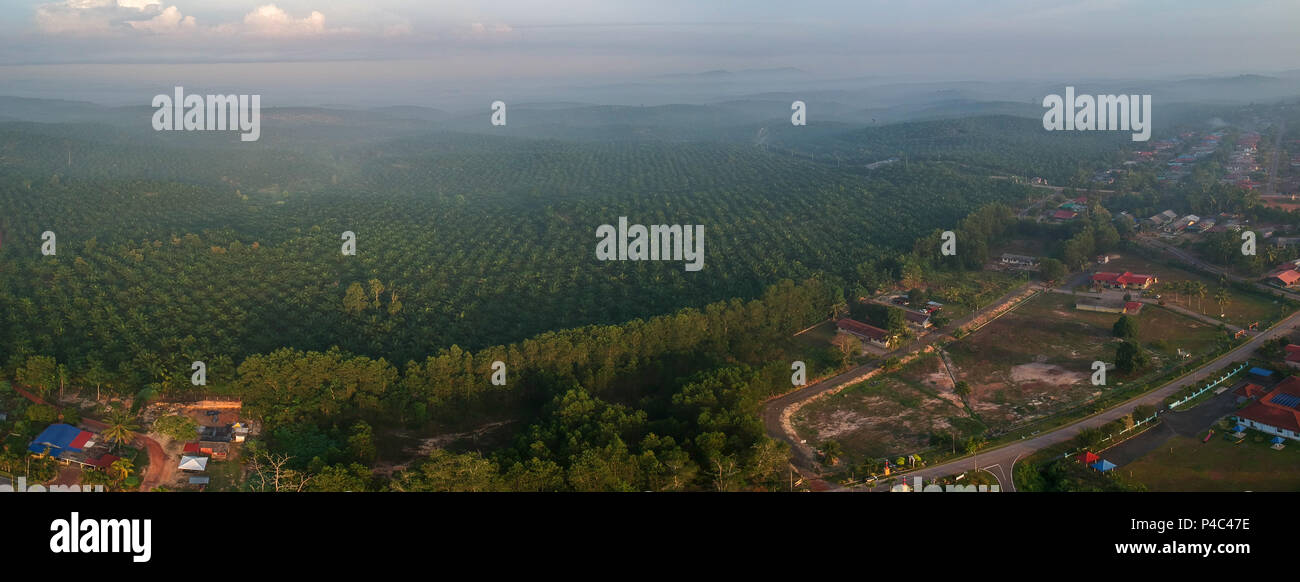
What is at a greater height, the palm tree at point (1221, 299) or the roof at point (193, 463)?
the palm tree at point (1221, 299)

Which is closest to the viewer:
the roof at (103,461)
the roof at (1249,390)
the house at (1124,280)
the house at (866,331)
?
the roof at (103,461)

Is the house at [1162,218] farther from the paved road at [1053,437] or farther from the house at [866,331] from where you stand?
the house at [866,331]

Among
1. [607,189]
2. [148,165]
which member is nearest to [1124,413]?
[607,189]

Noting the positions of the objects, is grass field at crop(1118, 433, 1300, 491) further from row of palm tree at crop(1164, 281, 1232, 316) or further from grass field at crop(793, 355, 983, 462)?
row of palm tree at crop(1164, 281, 1232, 316)

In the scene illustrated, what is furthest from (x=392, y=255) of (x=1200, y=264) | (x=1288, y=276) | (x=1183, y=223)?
(x=1183, y=223)

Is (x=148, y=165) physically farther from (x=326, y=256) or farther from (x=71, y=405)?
(x=71, y=405)

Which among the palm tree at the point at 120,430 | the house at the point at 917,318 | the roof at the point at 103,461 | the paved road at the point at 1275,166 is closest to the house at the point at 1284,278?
the house at the point at 917,318

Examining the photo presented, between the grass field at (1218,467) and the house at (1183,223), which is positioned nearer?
the grass field at (1218,467)

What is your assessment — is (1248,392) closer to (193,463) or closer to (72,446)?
(193,463)
